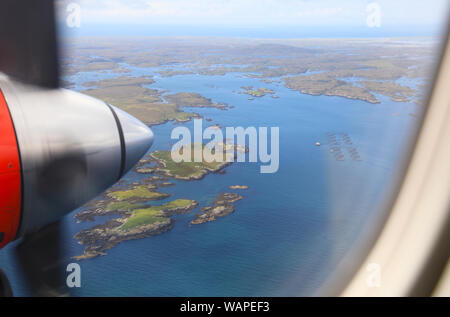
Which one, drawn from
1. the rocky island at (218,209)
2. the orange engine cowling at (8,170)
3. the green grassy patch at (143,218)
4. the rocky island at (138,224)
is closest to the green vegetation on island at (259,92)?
the rocky island at (218,209)

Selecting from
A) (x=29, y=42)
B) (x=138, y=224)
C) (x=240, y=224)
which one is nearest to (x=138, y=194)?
(x=138, y=224)

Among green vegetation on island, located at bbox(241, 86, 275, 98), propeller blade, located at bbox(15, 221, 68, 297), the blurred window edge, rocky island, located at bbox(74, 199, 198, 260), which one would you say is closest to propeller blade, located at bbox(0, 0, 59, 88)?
propeller blade, located at bbox(15, 221, 68, 297)

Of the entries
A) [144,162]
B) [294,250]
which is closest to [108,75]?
[144,162]

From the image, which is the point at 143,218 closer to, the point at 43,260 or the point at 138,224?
the point at 138,224

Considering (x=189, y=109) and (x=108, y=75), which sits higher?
(x=108, y=75)
